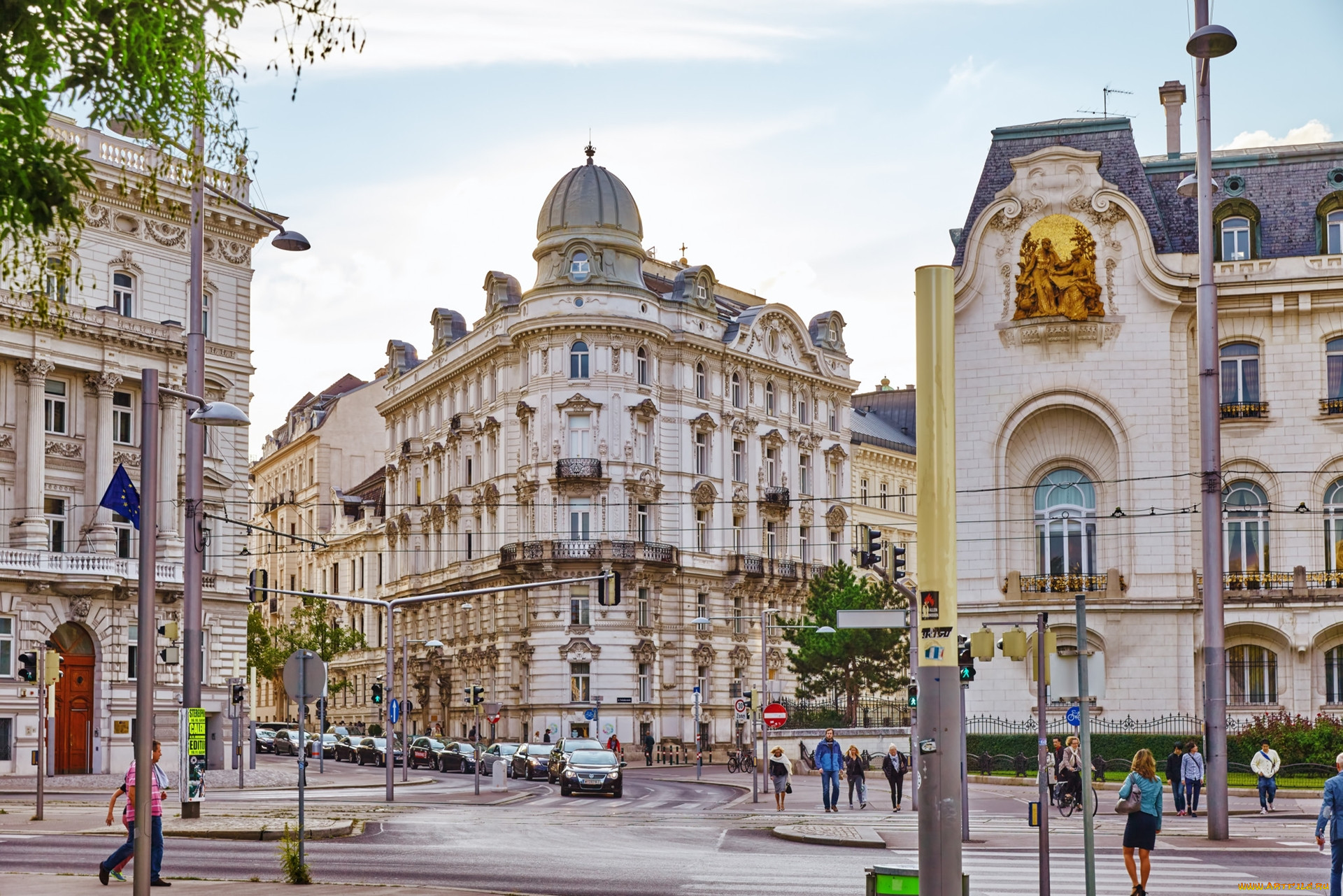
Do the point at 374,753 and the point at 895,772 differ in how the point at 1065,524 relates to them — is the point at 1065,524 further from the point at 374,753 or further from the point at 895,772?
the point at 374,753

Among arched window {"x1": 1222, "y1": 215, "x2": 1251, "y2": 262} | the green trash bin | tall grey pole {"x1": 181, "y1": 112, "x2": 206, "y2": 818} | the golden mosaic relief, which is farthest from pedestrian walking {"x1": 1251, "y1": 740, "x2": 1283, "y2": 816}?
the green trash bin

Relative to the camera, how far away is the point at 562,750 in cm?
5434

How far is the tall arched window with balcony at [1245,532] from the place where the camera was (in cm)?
4706

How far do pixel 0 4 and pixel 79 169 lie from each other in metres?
1.24

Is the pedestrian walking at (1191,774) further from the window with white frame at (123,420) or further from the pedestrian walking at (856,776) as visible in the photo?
the window with white frame at (123,420)

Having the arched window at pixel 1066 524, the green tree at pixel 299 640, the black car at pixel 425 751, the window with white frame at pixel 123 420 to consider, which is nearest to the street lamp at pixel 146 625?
the arched window at pixel 1066 524

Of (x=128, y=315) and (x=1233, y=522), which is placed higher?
(x=128, y=315)

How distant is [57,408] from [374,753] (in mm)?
22055

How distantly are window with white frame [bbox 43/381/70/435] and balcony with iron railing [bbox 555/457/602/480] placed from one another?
25129 mm

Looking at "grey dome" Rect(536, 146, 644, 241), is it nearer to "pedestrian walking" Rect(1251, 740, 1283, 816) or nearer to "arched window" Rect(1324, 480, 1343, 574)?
"arched window" Rect(1324, 480, 1343, 574)

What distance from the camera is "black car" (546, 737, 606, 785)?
5222 cm

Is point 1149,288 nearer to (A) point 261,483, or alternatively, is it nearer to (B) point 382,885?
(B) point 382,885

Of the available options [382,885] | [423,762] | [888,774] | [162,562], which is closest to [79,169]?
[382,885]

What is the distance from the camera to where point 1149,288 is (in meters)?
47.0
